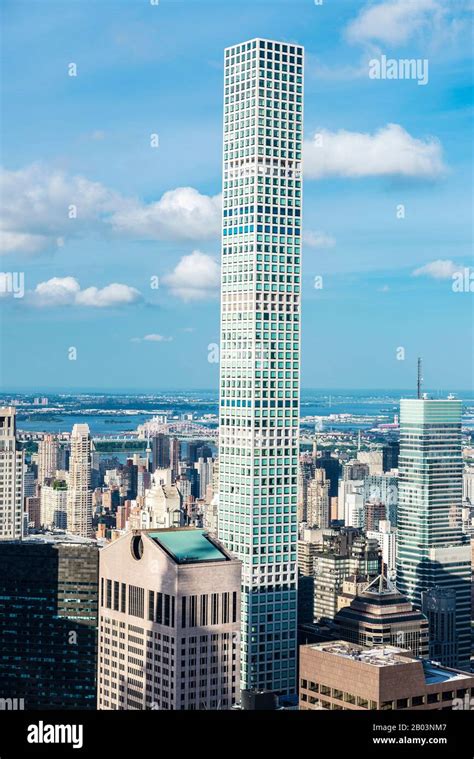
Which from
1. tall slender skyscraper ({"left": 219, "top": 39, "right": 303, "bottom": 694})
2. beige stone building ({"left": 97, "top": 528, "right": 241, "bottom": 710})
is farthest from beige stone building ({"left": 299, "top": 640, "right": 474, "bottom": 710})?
tall slender skyscraper ({"left": 219, "top": 39, "right": 303, "bottom": 694})

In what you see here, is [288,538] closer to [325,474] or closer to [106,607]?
[106,607]

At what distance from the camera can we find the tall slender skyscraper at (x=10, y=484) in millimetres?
53312

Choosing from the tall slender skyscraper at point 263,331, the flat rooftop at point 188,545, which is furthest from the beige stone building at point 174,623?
the tall slender skyscraper at point 263,331

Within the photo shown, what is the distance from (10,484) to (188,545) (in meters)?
27.7

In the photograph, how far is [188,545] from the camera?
28.2m

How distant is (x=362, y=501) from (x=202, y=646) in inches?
2018

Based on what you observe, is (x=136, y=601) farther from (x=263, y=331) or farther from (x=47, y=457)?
(x=47, y=457)

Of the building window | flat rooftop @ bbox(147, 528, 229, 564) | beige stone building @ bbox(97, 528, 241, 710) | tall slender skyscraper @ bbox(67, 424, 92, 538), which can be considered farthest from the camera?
tall slender skyscraper @ bbox(67, 424, 92, 538)

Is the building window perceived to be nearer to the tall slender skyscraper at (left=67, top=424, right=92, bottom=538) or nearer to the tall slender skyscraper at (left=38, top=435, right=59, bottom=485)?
the tall slender skyscraper at (left=67, top=424, right=92, bottom=538)

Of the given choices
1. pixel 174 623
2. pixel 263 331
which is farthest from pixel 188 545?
pixel 263 331

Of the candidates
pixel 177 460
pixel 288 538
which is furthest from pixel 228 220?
pixel 177 460

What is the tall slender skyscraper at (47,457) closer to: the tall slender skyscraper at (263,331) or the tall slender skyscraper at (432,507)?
the tall slender skyscraper at (432,507)

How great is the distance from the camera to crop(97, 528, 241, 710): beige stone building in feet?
88.0

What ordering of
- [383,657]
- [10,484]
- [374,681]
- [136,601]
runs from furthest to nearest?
[10,484]
[136,601]
[383,657]
[374,681]
